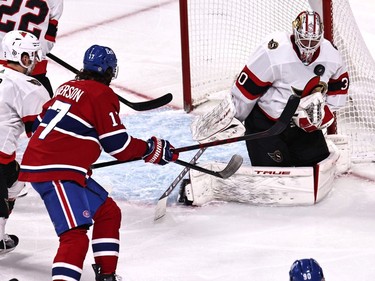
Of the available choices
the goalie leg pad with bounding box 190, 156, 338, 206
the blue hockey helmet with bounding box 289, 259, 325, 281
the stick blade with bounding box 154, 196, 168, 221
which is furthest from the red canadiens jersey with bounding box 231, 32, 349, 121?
the blue hockey helmet with bounding box 289, 259, 325, 281

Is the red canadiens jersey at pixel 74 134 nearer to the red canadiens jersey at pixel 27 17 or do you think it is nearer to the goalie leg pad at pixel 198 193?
the goalie leg pad at pixel 198 193

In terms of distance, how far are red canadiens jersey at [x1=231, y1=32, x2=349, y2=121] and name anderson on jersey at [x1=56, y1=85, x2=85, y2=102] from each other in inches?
37.6

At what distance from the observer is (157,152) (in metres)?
3.55

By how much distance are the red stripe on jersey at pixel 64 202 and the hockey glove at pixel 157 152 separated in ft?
1.10

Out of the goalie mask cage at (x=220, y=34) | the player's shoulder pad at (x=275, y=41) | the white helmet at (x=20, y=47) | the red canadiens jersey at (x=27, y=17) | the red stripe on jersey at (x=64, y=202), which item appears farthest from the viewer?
the goalie mask cage at (x=220, y=34)

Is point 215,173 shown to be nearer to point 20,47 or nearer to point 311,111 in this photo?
point 311,111

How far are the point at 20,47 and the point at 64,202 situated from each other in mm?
736

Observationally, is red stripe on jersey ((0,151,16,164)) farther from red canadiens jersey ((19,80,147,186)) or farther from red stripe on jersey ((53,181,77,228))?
red stripe on jersey ((53,181,77,228))

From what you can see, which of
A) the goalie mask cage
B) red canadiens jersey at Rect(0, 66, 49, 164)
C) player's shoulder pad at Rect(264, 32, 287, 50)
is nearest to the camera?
red canadiens jersey at Rect(0, 66, 49, 164)

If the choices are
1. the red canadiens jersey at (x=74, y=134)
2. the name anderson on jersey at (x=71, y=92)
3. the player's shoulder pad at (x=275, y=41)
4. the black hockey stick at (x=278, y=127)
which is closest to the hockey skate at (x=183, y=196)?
the black hockey stick at (x=278, y=127)

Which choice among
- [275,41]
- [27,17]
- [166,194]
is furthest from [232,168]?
[27,17]

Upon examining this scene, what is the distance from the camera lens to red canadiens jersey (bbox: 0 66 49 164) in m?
3.70

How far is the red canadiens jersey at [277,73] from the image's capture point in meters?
4.11

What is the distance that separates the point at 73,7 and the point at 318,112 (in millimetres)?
2904
